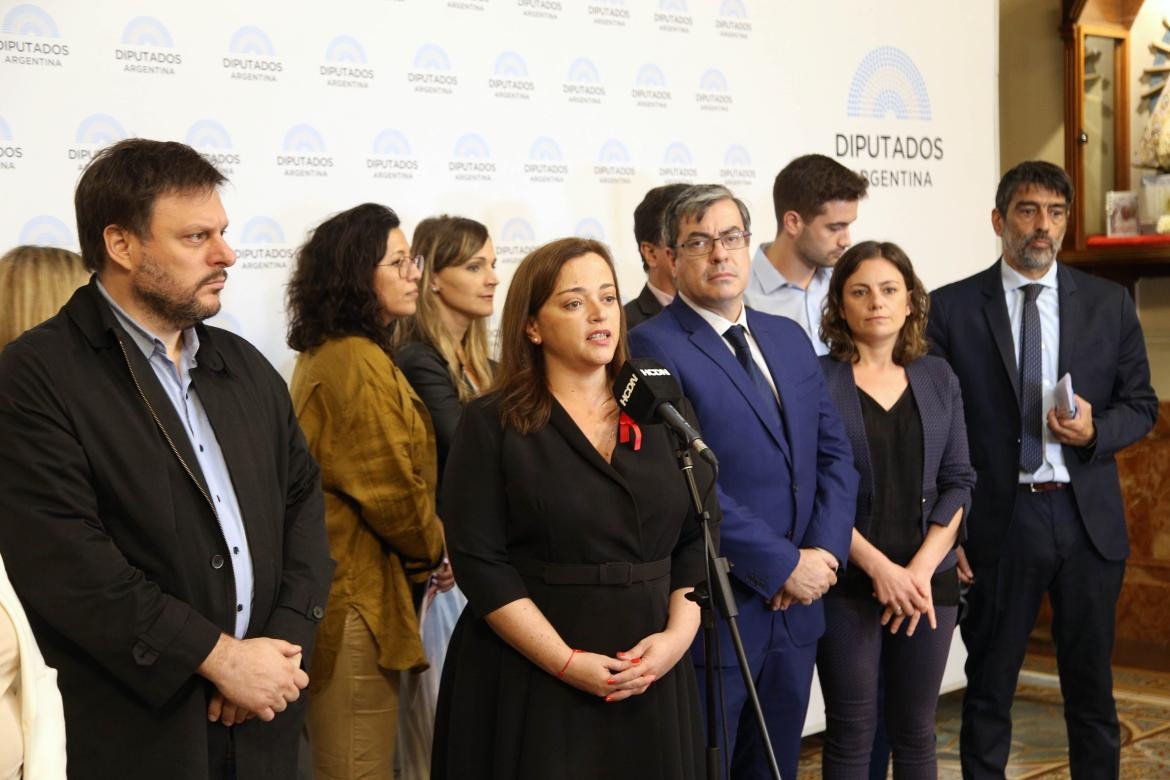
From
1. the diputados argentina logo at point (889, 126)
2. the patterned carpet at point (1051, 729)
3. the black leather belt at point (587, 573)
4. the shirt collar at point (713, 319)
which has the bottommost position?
the patterned carpet at point (1051, 729)

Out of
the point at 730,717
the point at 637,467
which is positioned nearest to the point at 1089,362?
the point at 730,717

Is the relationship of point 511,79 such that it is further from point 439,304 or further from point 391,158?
point 439,304

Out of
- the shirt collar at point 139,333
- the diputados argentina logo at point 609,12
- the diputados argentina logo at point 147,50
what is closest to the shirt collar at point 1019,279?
the diputados argentina logo at point 609,12

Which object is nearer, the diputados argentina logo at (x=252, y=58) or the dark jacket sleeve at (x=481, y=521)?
the dark jacket sleeve at (x=481, y=521)

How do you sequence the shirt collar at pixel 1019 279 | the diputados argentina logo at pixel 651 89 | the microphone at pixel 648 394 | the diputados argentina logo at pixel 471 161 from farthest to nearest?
the diputados argentina logo at pixel 651 89, the diputados argentina logo at pixel 471 161, the shirt collar at pixel 1019 279, the microphone at pixel 648 394

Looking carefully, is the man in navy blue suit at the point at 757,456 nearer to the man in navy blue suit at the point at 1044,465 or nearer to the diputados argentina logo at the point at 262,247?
the man in navy blue suit at the point at 1044,465

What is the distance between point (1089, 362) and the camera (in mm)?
3891

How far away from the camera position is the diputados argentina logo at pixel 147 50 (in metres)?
3.47

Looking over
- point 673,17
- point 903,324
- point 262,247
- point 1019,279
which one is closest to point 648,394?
point 903,324

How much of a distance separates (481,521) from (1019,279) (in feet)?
7.04

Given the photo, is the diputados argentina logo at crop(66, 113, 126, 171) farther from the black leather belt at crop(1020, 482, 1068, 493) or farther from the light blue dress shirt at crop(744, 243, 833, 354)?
the black leather belt at crop(1020, 482, 1068, 493)

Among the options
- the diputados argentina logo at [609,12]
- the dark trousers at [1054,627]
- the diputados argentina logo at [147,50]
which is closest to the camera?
the diputados argentina logo at [147,50]

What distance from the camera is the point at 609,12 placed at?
4.62 metres

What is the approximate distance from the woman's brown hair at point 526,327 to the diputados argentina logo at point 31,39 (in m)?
1.51
